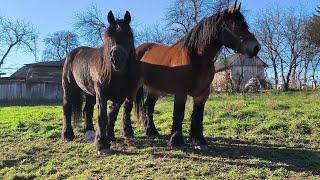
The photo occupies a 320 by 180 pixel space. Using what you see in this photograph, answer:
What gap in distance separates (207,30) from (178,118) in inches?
64.2

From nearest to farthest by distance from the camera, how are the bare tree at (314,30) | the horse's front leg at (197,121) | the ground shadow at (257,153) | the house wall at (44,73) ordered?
the ground shadow at (257,153) → the horse's front leg at (197,121) → the bare tree at (314,30) → the house wall at (44,73)

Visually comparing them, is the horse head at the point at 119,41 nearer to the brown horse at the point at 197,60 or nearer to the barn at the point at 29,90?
the brown horse at the point at 197,60

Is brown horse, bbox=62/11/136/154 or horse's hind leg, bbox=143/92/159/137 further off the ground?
brown horse, bbox=62/11/136/154

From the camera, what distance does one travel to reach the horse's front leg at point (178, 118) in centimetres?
816

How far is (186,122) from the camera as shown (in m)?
11.5

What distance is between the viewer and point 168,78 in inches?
335

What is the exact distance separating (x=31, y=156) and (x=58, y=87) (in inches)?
1124

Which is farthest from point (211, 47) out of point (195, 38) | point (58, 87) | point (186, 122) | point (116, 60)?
point (58, 87)

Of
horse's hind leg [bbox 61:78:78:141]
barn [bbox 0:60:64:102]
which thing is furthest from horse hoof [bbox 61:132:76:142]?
barn [bbox 0:60:64:102]

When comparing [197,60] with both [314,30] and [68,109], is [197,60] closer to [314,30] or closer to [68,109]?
[68,109]

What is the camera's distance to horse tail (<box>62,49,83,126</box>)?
10.1m

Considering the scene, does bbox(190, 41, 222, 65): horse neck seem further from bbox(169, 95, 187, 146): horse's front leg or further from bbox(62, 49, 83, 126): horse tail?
bbox(62, 49, 83, 126): horse tail

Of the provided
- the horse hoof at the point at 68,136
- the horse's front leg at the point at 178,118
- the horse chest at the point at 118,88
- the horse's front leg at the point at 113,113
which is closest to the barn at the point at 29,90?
the horse hoof at the point at 68,136

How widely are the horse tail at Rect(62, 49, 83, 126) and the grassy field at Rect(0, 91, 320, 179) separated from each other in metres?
0.46
